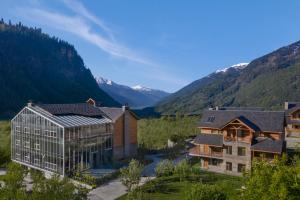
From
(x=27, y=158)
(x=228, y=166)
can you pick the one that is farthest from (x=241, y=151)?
(x=27, y=158)

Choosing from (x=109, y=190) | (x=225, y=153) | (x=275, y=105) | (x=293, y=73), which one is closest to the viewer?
(x=109, y=190)

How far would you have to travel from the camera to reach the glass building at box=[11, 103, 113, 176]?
3678 centimetres

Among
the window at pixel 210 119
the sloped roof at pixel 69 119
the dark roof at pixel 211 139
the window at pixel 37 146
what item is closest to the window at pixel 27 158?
the window at pixel 37 146

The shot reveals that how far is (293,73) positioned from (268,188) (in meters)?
128

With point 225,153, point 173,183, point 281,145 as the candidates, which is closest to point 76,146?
point 173,183

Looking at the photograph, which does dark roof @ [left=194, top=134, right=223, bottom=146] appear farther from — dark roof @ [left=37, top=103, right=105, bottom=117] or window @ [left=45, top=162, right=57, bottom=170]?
window @ [left=45, top=162, right=57, bottom=170]

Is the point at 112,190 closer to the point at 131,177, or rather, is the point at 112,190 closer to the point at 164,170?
the point at 131,177

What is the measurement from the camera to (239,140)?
38625 millimetres

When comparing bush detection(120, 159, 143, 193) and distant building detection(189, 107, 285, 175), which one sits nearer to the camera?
bush detection(120, 159, 143, 193)

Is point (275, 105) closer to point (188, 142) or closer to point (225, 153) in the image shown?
point (188, 142)

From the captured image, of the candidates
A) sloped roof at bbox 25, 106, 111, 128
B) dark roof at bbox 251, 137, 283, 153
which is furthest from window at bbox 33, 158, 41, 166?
dark roof at bbox 251, 137, 283, 153

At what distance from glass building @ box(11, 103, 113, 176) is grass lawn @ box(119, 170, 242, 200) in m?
8.46

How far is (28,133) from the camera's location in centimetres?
4056

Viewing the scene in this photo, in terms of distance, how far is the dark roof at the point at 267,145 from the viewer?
36.2m
